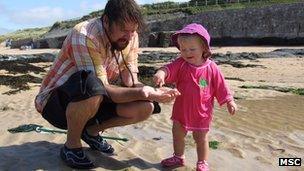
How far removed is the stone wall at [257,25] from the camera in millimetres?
28611

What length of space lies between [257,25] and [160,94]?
1092 inches

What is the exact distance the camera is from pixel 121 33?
4012 mm

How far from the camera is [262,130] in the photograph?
19.9ft

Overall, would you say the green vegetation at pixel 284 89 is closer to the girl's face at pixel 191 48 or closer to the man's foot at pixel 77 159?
the girl's face at pixel 191 48

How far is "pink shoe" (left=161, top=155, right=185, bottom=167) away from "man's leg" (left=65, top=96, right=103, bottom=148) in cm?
81

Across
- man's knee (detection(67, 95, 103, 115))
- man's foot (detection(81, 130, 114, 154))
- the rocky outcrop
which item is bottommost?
the rocky outcrop

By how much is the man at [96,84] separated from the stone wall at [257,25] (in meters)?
24.2

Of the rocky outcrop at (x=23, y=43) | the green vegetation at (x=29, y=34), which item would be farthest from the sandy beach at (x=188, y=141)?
the green vegetation at (x=29, y=34)

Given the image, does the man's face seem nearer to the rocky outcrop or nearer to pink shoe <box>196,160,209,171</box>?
pink shoe <box>196,160,209,171</box>

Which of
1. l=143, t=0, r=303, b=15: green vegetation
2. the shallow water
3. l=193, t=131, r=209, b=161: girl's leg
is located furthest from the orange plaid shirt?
l=143, t=0, r=303, b=15: green vegetation

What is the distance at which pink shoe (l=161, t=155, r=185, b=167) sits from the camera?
4.37 m

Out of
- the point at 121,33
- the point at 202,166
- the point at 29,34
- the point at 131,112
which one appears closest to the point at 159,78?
the point at 131,112

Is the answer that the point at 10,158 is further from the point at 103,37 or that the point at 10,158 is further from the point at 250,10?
the point at 250,10

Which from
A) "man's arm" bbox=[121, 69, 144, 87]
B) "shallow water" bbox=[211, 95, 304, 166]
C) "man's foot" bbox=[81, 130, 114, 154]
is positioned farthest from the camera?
"shallow water" bbox=[211, 95, 304, 166]
